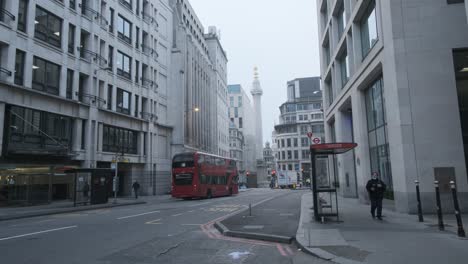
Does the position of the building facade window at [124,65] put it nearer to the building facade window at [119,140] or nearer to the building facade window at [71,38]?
the building facade window at [119,140]

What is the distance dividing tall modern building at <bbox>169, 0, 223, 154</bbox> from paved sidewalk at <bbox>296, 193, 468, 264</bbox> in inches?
1488

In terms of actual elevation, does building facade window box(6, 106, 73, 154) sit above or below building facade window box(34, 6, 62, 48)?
below

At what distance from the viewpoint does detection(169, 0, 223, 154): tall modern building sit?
51.4 m

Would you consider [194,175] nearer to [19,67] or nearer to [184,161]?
[184,161]

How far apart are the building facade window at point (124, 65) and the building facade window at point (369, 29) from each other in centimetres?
2605

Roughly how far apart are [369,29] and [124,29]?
2863 centimetres

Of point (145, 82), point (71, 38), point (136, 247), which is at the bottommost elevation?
point (136, 247)

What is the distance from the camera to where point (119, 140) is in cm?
3903

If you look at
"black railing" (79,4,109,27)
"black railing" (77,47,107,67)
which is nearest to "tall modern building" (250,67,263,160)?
"black railing" (79,4,109,27)

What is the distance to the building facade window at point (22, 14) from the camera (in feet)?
88.8

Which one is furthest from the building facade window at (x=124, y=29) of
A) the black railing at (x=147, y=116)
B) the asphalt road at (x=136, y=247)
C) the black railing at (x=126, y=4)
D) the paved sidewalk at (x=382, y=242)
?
the paved sidewalk at (x=382, y=242)

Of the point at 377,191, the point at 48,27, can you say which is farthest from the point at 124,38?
the point at 377,191

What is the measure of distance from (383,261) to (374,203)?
290 inches

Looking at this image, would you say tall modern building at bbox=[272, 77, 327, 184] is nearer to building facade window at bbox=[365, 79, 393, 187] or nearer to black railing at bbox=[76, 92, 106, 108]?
black railing at bbox=[76, 92, 106, 108]
